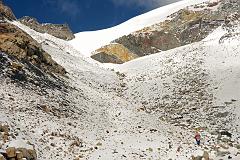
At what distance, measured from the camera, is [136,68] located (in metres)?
57.0

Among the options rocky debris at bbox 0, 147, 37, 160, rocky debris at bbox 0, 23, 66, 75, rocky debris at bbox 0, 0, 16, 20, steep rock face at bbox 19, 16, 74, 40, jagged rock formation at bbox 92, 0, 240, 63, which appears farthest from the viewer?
steep rock face at bbox 19, 16, 74, 40

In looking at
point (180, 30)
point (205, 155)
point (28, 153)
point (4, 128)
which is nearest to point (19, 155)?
point (28, 153)

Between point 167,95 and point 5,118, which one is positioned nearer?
point 5,118

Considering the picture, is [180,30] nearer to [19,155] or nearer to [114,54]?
[114,54]

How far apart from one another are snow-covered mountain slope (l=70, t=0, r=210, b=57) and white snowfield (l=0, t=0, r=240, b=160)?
14.2 m

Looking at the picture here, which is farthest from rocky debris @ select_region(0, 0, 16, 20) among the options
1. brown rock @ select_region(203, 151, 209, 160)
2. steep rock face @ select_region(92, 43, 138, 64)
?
brown rock @ select_region(203, 151, 209, 160)

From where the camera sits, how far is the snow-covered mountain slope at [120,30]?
77750mm

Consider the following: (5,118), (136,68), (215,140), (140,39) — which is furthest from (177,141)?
(140,39)

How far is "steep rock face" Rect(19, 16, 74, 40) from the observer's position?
74.8m

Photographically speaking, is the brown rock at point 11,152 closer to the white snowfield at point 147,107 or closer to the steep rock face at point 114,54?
the white snowfield at point 147,107

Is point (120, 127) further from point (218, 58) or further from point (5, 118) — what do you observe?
point (218, 58)

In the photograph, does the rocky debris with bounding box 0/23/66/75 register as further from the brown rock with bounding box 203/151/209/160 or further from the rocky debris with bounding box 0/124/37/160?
the brown rock with bounding box 203/151/209/160

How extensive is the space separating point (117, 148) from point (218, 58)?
2434 cm

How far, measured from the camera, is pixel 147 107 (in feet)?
142
